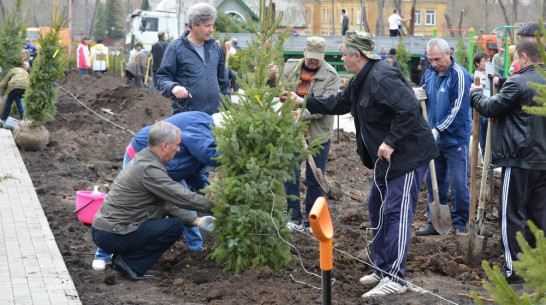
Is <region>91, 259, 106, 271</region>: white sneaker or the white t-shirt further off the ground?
the white t-shirt

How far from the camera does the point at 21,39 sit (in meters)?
20.6

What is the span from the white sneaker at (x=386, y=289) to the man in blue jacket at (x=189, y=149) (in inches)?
62.1

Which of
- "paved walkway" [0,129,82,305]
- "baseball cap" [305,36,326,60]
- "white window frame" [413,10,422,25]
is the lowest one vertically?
"paved walkway" [0,129,82,305]

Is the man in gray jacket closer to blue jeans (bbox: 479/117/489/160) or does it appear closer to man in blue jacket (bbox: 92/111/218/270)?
man in blue jacket (bbox: 92/111/218/270)

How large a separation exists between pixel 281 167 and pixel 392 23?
33418 mm

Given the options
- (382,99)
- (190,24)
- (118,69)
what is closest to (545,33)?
(382,99)

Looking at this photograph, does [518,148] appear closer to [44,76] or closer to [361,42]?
[361,42]

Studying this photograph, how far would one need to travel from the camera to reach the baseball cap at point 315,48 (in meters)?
7.54

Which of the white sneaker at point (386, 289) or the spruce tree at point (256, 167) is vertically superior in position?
the spruce tree at point (256, 167)

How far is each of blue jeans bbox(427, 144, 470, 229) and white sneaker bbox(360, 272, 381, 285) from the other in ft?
7.46

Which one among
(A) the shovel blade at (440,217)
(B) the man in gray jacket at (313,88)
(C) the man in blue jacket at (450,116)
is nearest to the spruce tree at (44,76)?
(B) the man in gray jacket at (313,88)

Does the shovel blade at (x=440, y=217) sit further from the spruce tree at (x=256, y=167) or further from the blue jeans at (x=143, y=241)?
the blue jeans at (x=143, y=241)

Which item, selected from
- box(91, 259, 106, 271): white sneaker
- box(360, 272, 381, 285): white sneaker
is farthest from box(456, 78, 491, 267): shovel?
box(91, 259, 106, 271): white sneaker

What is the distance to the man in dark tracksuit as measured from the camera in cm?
586
